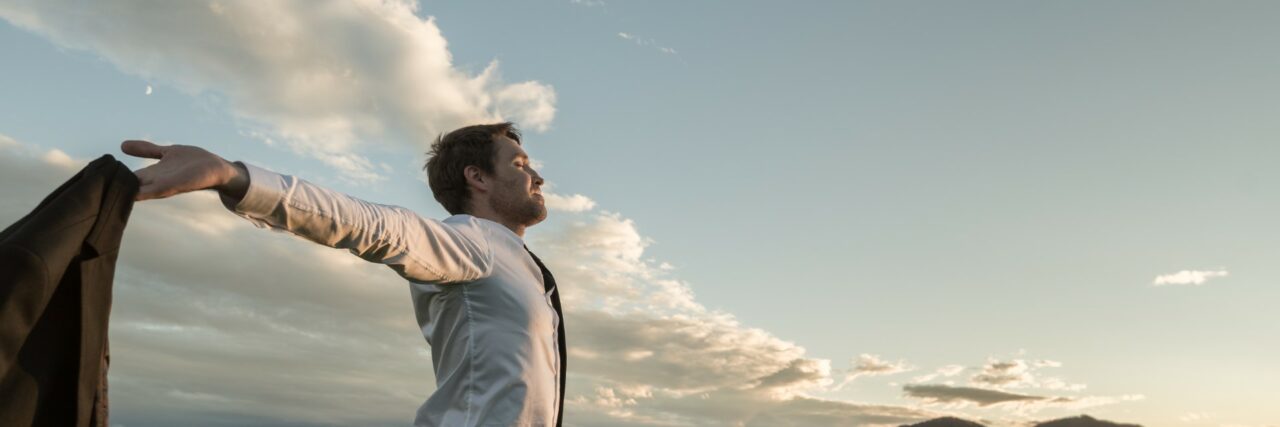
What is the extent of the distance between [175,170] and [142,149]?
21cm

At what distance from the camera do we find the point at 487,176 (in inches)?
252

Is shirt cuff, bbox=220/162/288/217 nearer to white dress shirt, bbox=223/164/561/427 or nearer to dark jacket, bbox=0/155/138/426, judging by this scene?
dark jacket, bbox=0/155/138/426

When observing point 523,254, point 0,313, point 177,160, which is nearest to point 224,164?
point 177,160

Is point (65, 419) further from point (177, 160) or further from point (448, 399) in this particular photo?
point (448, 399)

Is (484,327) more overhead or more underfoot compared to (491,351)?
more overhead

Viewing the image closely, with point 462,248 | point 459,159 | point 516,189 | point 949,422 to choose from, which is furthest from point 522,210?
point 949,422

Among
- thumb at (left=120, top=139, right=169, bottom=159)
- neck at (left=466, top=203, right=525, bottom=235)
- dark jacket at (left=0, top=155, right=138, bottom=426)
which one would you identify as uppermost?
neck at (left=466, top=203, right=525, bottom=235)

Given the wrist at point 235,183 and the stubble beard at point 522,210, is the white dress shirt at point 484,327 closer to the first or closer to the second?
the stubble beard at point 522,210

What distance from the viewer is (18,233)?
8.47 feet

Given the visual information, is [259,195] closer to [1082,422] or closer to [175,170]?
[175,170]

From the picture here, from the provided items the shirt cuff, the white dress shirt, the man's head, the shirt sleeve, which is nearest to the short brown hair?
the man's head

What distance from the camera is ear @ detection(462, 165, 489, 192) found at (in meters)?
6.37

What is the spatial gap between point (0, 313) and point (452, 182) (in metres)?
4.15

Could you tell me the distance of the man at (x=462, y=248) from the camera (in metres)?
3.01
